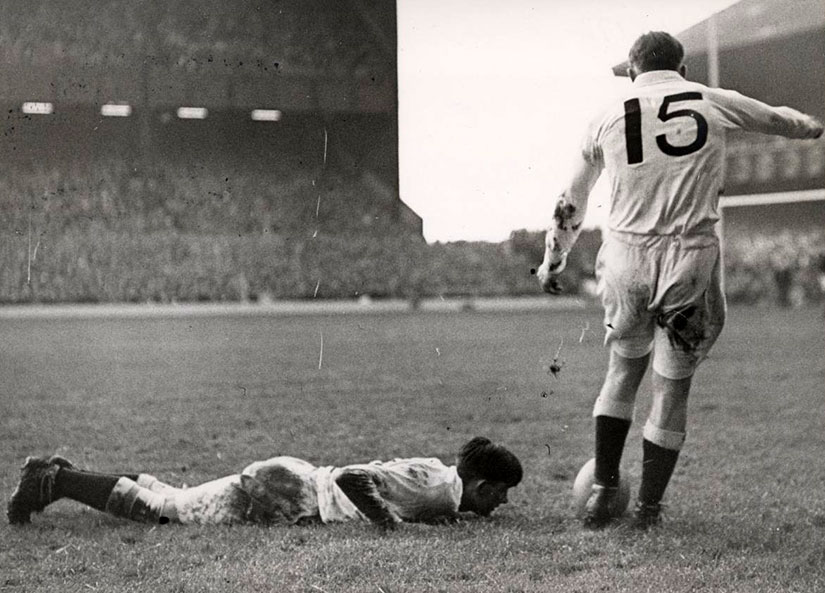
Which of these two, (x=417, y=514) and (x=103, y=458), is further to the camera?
(x=103, y=458)

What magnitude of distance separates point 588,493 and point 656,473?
0.84ft

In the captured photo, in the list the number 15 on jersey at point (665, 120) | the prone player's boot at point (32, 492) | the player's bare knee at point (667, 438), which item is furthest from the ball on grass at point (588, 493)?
the prone player's boot at point (32, 492)

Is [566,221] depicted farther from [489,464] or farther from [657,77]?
[489,464]

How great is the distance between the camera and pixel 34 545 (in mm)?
3115

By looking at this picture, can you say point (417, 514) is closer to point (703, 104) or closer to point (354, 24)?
point (703, 104)

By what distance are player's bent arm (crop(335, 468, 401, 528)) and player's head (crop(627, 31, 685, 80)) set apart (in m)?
1.73

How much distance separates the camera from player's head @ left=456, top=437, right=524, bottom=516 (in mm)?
3406

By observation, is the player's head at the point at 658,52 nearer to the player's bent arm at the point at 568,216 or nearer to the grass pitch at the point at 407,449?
the player's bent arm at the point at 568,216

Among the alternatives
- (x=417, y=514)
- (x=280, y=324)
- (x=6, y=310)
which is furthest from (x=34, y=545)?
(x=6, y=310)

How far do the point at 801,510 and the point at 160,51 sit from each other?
12.1 feet

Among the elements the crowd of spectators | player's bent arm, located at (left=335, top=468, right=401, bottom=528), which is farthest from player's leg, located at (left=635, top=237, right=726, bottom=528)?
the crowd of spectators

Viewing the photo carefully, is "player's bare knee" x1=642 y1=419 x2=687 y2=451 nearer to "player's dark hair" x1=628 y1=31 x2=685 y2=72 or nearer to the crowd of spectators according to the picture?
"player's dark hair" x1=628 y1=31 x2=685 y2=72

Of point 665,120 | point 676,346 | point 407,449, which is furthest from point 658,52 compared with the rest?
point 407,449

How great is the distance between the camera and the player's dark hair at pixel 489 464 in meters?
3.42
